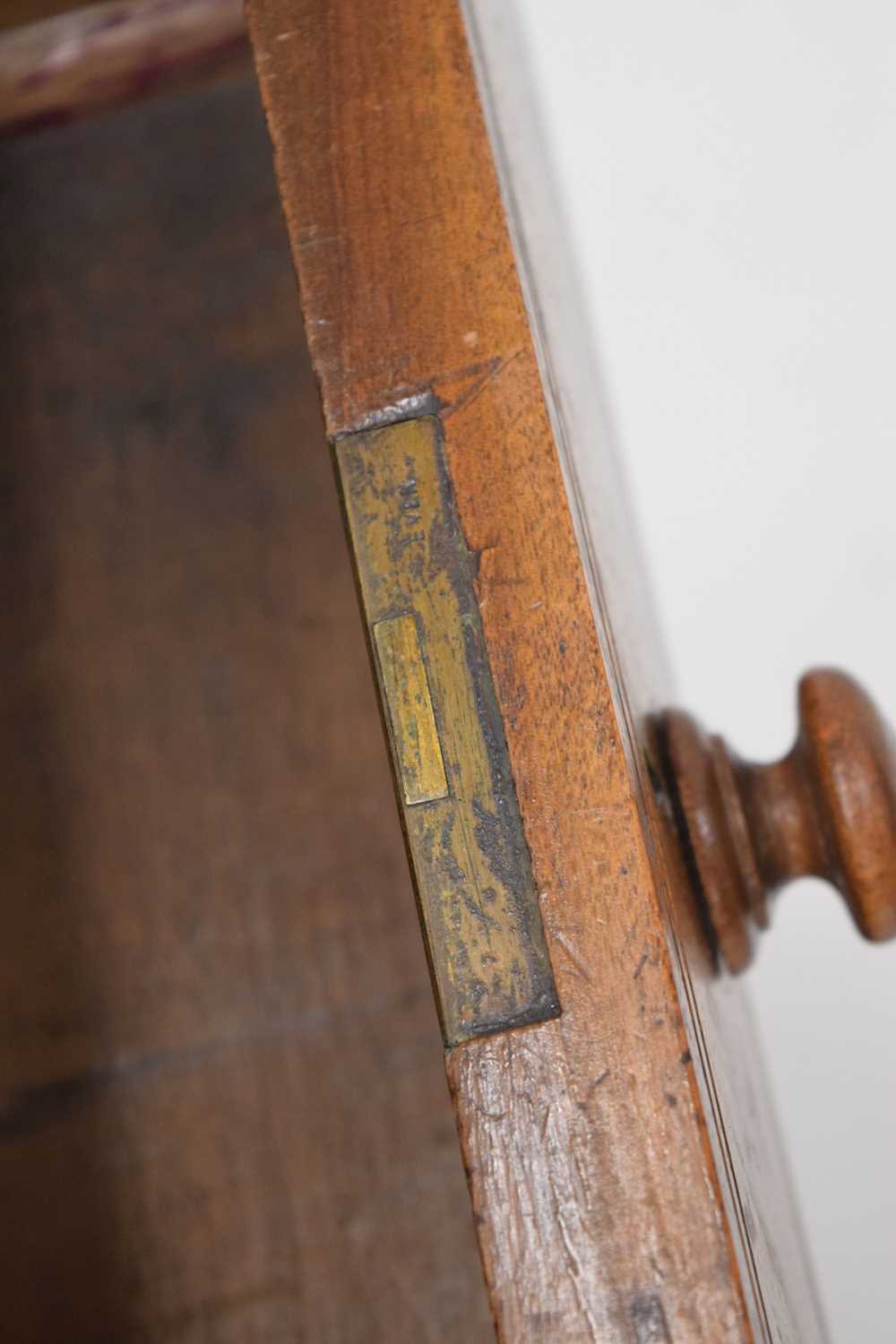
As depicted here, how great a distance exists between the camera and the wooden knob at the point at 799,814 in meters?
0.47

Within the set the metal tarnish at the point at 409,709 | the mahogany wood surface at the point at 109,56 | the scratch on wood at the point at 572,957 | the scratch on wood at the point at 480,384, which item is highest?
the mahogany wood surface at the point at 109,56

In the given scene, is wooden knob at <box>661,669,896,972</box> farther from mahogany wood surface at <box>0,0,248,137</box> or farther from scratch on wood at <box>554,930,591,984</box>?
mahogany wood surface at <box>0,0,248,137</box>

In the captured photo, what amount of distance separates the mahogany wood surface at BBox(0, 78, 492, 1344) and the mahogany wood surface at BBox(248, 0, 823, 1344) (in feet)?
1.53

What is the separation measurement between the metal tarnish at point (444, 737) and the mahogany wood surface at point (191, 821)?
0.52 m

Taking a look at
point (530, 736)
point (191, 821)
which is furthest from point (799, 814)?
point (191, 821)

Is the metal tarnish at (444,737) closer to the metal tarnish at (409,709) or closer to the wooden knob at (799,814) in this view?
the metal tarnish at (409,709)

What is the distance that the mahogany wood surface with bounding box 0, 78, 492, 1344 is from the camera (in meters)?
0.86

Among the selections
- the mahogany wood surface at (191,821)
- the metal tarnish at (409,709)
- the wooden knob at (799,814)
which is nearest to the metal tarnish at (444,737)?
the metal tarnish at (409,709)

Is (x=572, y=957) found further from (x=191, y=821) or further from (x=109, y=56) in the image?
(x=109, y=56)

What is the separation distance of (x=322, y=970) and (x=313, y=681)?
20cm

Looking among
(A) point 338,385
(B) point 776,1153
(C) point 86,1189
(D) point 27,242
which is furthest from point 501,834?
(D) point 27,242

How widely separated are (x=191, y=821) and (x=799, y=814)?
0.54 meters

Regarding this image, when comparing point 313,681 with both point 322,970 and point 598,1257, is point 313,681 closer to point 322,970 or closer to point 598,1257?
point 322,970

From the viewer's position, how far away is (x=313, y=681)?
0.94 metres
